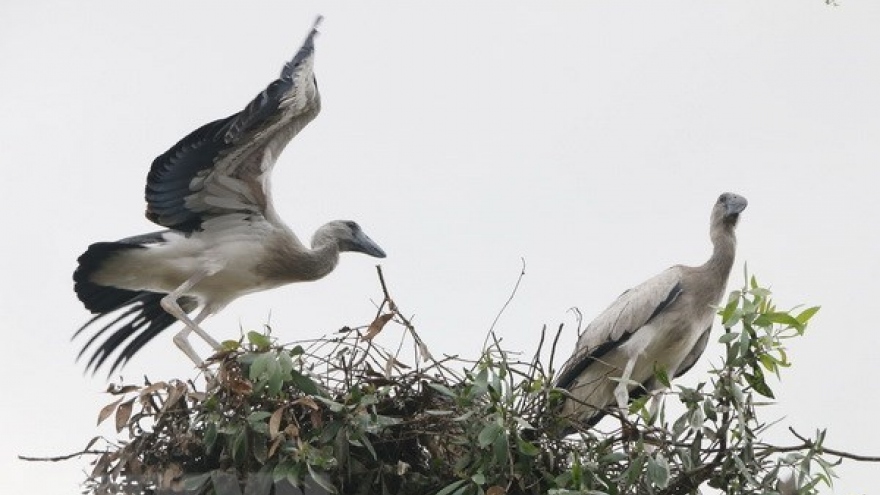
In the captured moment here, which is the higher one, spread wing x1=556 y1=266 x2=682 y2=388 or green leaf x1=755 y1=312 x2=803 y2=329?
spread wing x1=556 y1=266 x2=682 y2=388

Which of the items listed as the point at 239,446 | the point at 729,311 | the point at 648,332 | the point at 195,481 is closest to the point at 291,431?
the point at 239,446

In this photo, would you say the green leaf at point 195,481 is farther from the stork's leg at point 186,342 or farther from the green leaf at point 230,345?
the stork's leg at point 186,342

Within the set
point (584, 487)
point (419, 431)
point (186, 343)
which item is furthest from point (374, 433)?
point (186, 343)

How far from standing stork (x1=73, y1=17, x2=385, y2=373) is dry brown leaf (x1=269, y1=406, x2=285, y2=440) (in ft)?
7.21

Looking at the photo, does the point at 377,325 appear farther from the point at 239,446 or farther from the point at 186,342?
the point at 186,342

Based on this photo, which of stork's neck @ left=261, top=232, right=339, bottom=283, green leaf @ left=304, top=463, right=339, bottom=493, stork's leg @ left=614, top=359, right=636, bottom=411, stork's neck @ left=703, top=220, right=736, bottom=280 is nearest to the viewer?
green leaf @ left=304, top=463, right=339, bottom=493

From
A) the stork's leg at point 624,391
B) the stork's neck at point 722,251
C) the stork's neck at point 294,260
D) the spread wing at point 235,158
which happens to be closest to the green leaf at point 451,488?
the stork's leg at point 624,391

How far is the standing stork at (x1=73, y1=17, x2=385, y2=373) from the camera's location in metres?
7.74

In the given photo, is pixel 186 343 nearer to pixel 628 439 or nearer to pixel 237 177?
pixel 237 177

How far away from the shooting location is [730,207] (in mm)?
8469

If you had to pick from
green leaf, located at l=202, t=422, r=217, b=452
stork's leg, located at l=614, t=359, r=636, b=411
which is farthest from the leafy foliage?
stork's leg, located at l=614, t=359, r=636, b=411

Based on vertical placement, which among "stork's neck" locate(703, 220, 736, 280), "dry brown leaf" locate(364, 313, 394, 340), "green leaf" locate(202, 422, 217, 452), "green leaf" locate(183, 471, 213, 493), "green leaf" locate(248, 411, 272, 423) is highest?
"stork's neck" locate(703, 220, 736, 280)

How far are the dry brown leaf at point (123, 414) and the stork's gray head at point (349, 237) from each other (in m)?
2.63

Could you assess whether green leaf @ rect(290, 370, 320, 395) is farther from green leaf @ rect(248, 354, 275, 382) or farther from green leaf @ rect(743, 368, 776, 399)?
green leaf @ rect(743, 368, 776, 399)
